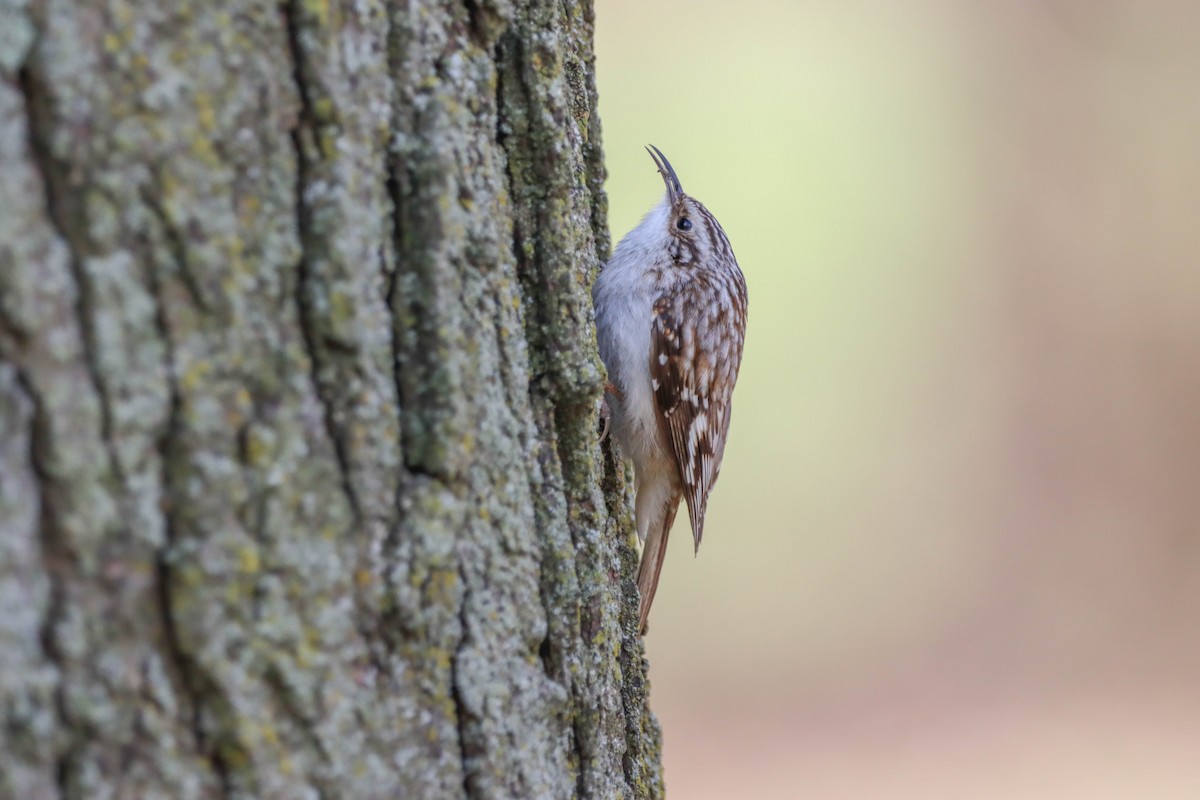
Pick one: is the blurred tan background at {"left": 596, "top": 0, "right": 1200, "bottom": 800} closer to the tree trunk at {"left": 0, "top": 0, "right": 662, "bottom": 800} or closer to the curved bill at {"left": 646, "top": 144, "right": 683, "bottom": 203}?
the curved bill at {"left": 646, "top": 144, "right": 683, "bottom": 203}

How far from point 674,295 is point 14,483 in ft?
6.76

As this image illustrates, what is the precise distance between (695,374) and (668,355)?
0.12 m

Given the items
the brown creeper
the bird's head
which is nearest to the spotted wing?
the brown creeper

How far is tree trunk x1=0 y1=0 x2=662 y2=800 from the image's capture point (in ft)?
3.20

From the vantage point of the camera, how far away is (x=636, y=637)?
1.79 meters

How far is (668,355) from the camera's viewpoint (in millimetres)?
2848

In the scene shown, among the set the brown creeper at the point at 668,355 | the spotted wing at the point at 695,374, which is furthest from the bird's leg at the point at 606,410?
the spotted wing at the point at 695,374

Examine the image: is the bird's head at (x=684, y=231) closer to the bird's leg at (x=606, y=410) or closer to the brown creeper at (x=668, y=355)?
the brown creeper at (x=668, y=355)

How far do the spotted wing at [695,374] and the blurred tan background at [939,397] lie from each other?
2.27m

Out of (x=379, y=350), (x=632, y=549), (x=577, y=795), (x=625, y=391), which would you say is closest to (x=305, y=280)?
(x=379, y=350)

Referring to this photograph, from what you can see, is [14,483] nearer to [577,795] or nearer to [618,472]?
[577,795]

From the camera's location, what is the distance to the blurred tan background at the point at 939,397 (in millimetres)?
5922

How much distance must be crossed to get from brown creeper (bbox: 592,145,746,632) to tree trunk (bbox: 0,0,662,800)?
49.6 inches

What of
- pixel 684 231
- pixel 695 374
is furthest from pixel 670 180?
pixel 695 374
